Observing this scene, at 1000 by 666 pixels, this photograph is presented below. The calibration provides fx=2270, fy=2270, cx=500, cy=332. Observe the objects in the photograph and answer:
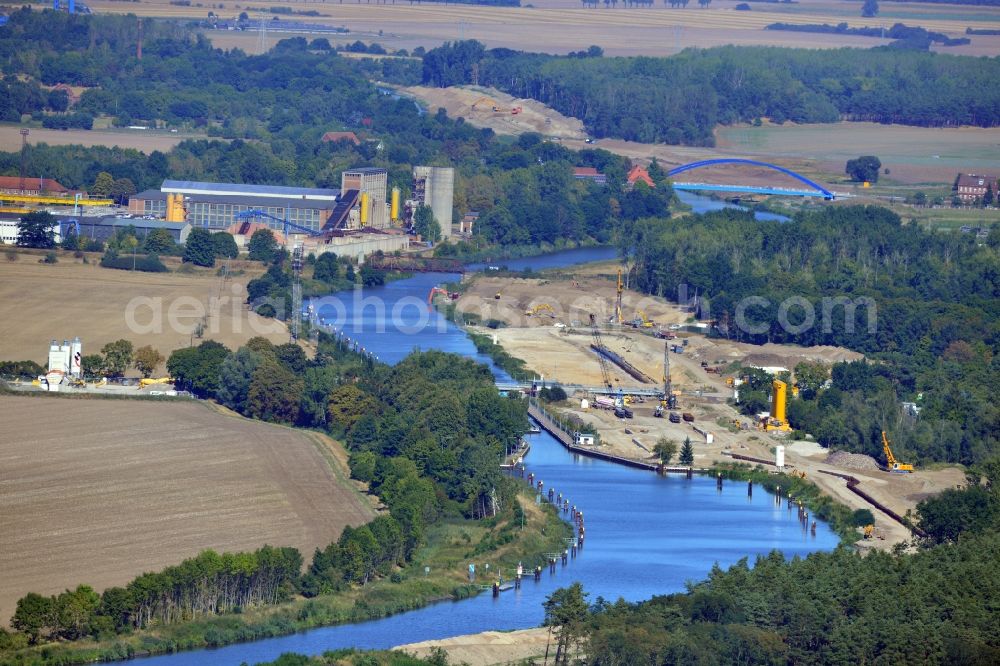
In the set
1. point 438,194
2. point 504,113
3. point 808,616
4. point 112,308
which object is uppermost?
point 808,616

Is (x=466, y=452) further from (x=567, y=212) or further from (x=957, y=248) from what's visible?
(x=567, y=212)

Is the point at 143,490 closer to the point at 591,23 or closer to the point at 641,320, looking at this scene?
the point at 641,320

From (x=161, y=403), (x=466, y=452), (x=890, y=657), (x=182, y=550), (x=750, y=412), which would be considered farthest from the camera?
(x=750, y=412)

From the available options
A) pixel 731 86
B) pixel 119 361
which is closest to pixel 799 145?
pixel 731 86

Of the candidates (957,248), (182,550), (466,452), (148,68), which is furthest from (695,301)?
(148,68)

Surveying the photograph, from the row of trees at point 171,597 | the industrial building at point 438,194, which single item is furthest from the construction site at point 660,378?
the row of trees at point 171,597

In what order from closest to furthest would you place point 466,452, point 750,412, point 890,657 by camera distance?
point 890,657 < point 466,452 < point 750,412

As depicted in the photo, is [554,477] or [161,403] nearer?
[554,477]
